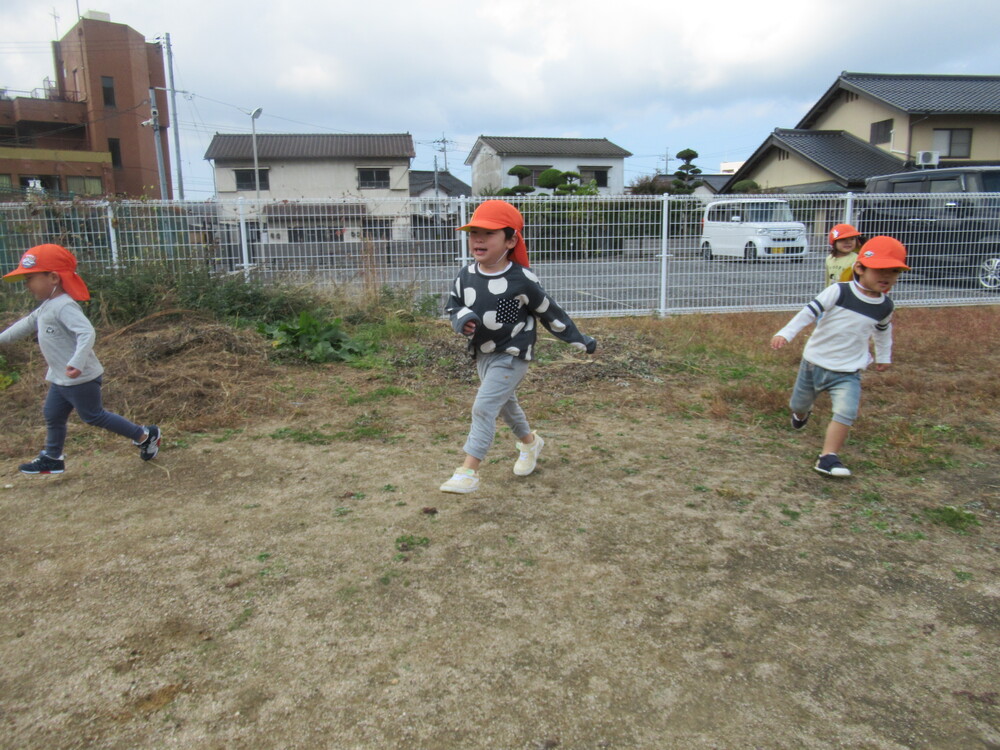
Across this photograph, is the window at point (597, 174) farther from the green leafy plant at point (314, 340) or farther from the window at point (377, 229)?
the green leafy plant at point (314, 340)

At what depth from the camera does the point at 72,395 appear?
3691mm

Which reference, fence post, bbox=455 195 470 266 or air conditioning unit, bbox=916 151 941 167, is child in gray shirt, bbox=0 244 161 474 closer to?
fence post, bbox=455 195 470 266

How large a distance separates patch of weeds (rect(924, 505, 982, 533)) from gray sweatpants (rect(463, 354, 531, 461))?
2078 mm

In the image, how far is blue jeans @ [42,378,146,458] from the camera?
3.71 metres

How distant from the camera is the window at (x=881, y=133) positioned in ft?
84.4

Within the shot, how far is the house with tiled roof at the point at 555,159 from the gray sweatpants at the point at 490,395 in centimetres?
3842

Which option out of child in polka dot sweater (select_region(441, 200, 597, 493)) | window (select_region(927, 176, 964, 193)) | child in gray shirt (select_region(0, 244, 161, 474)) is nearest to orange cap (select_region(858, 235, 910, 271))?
child in polka dot sweater (select_region(441, 200, 597, 493))

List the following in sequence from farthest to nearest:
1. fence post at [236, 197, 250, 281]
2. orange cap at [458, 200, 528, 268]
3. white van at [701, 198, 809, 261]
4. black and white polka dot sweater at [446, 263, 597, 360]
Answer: white van at [701, 198, 809, 261] → fence post at [236, 197, 250, 281] → black and white polka dot sweater at [446, 263, 597, 360] → orange cap at [458, 200, 528, 268]

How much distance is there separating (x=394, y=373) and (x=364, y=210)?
9.26 ft

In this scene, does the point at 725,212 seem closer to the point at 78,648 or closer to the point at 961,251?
the point at 961,251

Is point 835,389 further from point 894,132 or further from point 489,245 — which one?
point 894,132

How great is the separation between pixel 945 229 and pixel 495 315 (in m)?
9.00

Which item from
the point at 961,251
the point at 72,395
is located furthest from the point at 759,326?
the point at 72,395

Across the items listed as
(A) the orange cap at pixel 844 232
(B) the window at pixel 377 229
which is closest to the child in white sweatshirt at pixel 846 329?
(A) the orange cap at pixel 844 232
